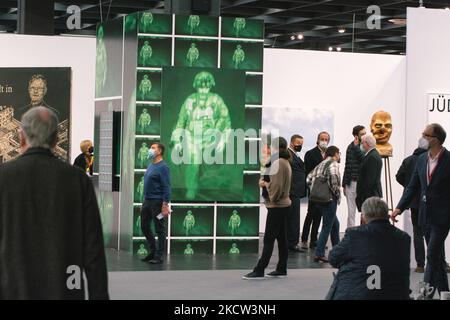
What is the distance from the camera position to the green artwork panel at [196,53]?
13469 millimetres

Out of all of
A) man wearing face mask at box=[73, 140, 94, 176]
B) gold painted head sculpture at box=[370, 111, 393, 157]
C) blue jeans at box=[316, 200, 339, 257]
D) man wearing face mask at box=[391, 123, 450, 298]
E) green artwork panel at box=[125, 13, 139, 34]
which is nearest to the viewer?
man wearing face mask at box=[391, 123, 450, 298]

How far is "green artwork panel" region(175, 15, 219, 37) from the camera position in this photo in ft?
44.3

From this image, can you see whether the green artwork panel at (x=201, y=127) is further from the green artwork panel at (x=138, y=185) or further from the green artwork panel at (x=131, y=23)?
the green artwork panel at (x=131, y=23)

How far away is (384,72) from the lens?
58.2 ft

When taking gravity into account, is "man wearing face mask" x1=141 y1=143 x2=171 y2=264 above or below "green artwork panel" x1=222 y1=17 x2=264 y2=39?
below

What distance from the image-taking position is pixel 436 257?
9.00m

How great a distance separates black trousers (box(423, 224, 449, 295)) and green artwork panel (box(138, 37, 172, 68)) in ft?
17.5

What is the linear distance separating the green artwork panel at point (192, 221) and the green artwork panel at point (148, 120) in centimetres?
107

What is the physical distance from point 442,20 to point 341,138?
17.9 feet

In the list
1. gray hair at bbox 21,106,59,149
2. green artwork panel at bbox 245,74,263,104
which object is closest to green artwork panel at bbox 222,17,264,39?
green artwork panel at bbox 245,74,263,104

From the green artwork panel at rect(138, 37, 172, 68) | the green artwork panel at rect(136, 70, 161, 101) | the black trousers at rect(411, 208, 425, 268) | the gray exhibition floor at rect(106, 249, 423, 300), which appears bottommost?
the gray exhibition floor at rect(106, 249, 423, 300)

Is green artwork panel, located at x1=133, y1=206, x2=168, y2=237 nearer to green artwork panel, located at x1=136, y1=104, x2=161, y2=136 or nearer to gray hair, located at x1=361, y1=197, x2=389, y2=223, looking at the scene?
green artwork panel, located at x1=136, y1=104, x2=161, y2=136
